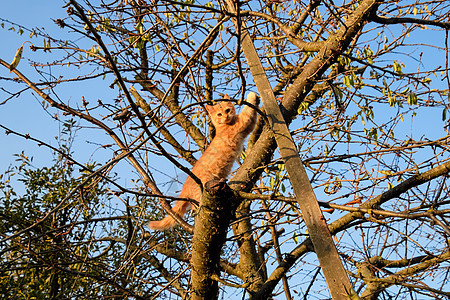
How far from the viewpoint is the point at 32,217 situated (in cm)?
499

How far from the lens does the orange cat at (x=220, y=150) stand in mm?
5234

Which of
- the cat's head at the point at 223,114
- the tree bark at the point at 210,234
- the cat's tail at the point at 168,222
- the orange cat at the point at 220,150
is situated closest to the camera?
the tree bark at the point at 210,234

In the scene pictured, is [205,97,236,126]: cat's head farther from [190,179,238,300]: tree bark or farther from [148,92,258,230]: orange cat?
[190,179,238,300]: tree bark

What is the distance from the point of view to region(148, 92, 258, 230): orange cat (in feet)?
17.2

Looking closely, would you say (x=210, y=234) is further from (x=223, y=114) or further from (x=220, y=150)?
(x=223, y=114)

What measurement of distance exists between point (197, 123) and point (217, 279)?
2.88m

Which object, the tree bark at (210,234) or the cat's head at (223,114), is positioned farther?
the cat's head at (223,114)

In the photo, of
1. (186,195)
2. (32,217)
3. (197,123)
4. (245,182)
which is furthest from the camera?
(197,123)

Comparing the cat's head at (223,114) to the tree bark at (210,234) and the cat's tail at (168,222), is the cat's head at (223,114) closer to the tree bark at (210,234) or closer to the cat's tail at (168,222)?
the cat's tail at (168,222)

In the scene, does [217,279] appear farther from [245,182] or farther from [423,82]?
[423,82]

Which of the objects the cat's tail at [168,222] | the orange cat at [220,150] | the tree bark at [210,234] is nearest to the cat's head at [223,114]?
the orange cat at [220,150]

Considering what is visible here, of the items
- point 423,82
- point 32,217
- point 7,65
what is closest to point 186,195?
point 32,217

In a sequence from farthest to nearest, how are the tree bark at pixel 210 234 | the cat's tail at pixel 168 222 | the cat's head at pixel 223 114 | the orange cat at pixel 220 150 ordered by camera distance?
the cat's head at pixel 223 114
the orange cat at pixel 220 150
the cat's tail at pixel 168 222
the tree bark at pixel 210 234

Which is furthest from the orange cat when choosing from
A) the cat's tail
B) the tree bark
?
the tree bark
